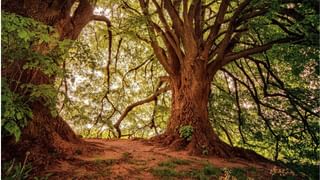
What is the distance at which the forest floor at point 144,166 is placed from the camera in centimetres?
655

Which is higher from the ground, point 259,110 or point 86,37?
point 86,37

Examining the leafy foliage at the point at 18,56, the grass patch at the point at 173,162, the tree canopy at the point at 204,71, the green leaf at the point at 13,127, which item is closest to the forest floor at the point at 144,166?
the grass patch at the point at 173,162

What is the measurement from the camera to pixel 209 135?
9625 millimetres

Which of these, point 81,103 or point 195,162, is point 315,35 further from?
point 81,103

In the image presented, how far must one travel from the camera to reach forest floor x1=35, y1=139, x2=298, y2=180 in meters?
6.55

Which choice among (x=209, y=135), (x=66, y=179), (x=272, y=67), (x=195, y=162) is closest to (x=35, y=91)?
(x=66, y=179)

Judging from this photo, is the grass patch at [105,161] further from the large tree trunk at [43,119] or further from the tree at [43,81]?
the tree at [43,81]

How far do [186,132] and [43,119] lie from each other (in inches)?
148

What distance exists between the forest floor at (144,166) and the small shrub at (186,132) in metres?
0.60

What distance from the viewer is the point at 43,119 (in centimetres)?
723

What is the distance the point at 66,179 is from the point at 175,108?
4838 mm

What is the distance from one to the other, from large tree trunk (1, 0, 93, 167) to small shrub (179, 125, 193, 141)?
2.73m

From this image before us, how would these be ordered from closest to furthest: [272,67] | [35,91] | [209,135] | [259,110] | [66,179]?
[35,91] < [66,179] < [209,135] < [259,110] < [272,67]

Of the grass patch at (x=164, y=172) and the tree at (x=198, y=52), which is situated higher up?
the tree at (x=198, y=52)
